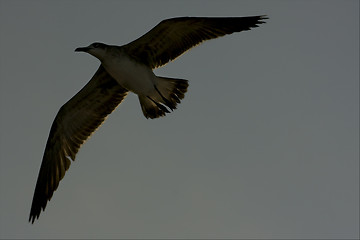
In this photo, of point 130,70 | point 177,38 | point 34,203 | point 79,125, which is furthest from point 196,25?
point 34,203

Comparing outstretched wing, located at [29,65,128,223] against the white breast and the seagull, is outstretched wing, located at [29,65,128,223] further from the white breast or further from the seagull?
the white breast

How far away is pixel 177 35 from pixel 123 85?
117 centimetres

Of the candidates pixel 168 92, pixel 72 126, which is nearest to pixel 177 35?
pixel 168 92

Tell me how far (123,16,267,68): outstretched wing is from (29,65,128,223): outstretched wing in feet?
3.00

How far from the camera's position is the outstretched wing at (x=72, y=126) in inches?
401

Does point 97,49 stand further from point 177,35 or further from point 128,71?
point 177,35

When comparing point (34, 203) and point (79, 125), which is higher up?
point (79, 125)

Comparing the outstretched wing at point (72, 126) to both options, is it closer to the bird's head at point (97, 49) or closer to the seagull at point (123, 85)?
the seagull at point (123, 85)

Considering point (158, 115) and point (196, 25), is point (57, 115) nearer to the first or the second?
point (158, 115)

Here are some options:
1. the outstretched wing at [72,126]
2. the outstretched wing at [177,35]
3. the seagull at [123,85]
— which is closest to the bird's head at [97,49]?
the seagull at [123,85]

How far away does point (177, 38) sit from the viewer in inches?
364

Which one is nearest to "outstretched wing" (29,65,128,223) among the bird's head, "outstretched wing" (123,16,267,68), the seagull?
the seagull

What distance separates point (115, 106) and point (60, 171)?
4.75 ft

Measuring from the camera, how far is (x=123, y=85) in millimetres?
9523
